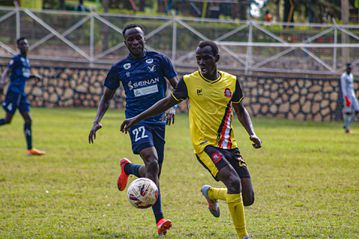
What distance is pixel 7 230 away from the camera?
846 cm

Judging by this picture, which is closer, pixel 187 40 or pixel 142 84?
pixel 142 84

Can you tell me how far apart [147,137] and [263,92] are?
18.7 meters

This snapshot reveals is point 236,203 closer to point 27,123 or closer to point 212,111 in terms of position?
point 212,111

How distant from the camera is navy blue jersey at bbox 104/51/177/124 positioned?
8.74 m

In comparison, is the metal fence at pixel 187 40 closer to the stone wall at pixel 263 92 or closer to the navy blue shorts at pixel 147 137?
the stone wall at pixel 263 92

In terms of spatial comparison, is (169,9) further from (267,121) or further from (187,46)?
(267,121)

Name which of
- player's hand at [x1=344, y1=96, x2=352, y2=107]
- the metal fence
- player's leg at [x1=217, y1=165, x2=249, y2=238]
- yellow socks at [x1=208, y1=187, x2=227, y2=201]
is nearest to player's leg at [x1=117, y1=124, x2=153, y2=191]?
yellow socks at [x1=208, y1=187, x2=227, y2=201]

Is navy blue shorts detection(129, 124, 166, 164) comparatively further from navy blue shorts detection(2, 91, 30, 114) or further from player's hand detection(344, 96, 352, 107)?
player's hand detection(344, 96, 352, 107)

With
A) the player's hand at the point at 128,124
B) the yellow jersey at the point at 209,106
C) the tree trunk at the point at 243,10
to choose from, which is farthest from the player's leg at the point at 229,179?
the tree trunk at the point at 243,10

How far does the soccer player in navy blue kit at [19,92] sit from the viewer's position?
15.7 metres

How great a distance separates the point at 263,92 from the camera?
2703cm

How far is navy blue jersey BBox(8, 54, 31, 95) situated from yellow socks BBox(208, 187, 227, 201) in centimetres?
839

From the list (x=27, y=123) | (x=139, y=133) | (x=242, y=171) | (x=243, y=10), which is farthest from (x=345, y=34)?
(x=242, y=171)

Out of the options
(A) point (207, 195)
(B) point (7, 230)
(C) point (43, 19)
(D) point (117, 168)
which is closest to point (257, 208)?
(A) point (207, 195)
